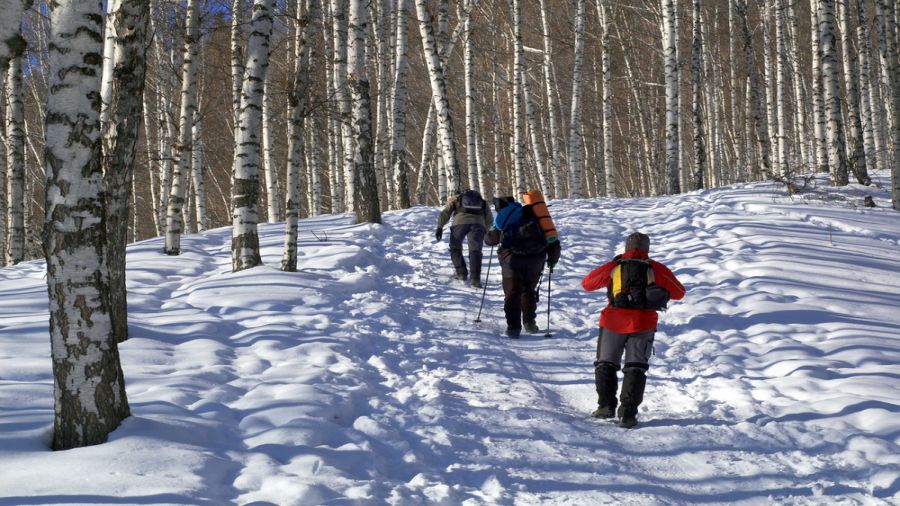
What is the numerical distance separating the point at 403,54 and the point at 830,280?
1026 centimetres

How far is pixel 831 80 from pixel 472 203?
980 centimetres

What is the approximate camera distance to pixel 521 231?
8203 millimetres

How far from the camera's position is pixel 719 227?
1306 cm

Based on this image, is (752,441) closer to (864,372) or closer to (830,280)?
Result: (864,372)

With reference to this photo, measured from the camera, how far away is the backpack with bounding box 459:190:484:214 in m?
10.7

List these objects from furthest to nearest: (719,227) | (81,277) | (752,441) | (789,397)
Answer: (719,227) → (789,397) → (752,441) → (81,277)

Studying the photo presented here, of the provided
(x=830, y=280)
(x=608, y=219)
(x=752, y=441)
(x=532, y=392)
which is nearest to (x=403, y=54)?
(x=608, y=219)

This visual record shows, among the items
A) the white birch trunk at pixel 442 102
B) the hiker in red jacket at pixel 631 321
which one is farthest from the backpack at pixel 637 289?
the white birch trunk at pixel 442 102

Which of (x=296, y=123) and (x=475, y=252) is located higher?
(x=296, y=123)

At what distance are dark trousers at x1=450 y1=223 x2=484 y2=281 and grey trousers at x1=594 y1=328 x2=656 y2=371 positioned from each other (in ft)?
15.4

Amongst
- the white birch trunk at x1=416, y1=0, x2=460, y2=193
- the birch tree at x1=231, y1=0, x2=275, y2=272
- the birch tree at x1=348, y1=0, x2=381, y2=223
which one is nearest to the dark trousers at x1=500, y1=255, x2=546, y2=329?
the birch tree at x1=231, y1=0, x2=275, y2=272

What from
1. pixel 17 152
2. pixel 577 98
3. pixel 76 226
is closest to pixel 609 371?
pixel 76 226

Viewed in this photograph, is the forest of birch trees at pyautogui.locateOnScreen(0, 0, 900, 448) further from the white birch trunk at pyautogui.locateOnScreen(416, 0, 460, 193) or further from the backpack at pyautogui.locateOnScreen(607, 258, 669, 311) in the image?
the backpack at pyautogui.locateOnScreen(607, 258, 669, 311)

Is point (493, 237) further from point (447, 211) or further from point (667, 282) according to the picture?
point (667, 282)
